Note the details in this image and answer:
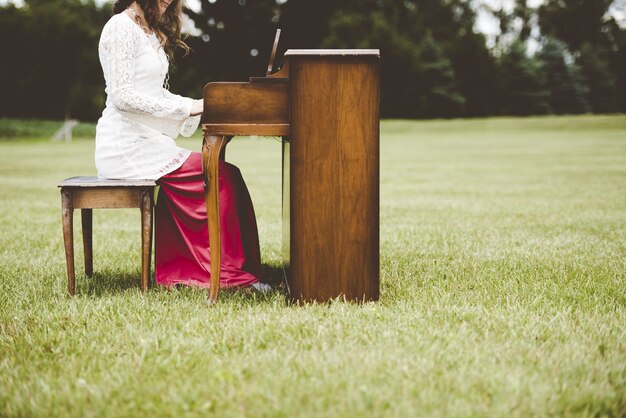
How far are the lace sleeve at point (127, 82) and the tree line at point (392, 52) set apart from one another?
1301 inches

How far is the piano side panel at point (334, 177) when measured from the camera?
3684 mm

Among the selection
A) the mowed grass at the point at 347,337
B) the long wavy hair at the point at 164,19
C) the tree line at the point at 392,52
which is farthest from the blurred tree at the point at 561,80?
the long wavy hair at the point at 164,19

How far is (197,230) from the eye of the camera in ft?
14.4

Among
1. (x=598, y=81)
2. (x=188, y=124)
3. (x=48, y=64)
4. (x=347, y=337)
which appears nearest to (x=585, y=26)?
(x=598, y=81)

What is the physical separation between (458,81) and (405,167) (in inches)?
1825

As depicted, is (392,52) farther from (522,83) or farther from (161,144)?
(161,144)

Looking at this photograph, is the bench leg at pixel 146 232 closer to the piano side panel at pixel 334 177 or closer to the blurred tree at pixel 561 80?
the piano side panel at pixel 334 177

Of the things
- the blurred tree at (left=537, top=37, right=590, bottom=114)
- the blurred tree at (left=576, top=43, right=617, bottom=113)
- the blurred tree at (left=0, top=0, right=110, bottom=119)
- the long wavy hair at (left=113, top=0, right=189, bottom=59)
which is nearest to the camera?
the long wavy hair at (left=113, top=0, right=189, bottom=59)

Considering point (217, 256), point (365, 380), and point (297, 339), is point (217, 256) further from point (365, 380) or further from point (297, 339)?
point (365, 380)

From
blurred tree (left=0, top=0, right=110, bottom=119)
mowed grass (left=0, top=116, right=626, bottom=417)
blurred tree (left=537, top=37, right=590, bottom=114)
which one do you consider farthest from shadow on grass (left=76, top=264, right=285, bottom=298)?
blurred tree (left=537, top=37, right=590, bottom=114)

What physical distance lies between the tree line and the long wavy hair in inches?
1287

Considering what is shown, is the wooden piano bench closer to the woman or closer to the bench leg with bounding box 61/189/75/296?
the bench leg with bounding box 61/189/75/296

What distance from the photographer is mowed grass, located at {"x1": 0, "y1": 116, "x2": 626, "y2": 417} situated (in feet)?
7.99

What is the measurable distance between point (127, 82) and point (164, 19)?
1.84ft
